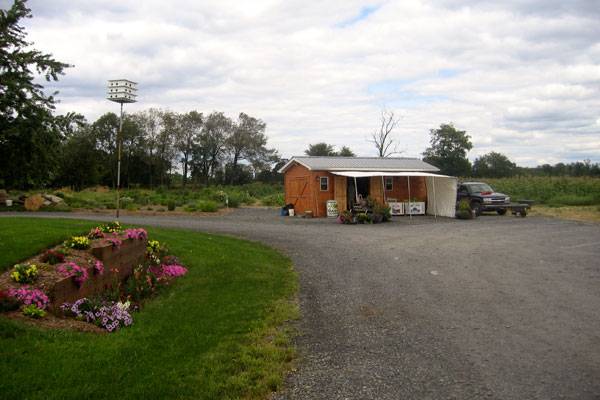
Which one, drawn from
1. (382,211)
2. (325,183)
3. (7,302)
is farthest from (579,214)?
(7,302)

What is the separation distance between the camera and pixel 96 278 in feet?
20.8

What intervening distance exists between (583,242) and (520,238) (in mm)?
1643

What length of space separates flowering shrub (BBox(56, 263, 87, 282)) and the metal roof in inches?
696

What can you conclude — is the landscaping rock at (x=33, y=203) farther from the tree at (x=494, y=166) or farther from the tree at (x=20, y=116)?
the tree at (x=494, y=166)

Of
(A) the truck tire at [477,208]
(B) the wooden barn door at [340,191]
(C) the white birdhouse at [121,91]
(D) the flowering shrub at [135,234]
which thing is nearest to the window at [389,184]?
(B) the wooden barn door at [340,191]

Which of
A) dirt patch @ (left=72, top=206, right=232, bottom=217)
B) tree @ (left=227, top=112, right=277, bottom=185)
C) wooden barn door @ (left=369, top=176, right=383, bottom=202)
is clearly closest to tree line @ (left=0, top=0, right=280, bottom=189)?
tree @ (left=227, top=112, right=277, bottom=185)

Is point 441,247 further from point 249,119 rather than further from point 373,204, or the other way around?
point 249,119

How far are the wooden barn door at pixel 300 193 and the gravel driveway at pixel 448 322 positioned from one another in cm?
1206

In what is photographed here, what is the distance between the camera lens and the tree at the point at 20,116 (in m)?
8.34

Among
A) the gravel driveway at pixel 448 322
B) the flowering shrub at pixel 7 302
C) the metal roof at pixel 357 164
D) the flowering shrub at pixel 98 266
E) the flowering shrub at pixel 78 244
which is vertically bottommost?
the gravel driveway at pixel 448 322

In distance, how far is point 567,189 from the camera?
30.1 meters

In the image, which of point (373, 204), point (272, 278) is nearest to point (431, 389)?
point (272, 278)

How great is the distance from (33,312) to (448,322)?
4.89 m

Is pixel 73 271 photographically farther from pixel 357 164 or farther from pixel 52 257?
pixel 357 164
